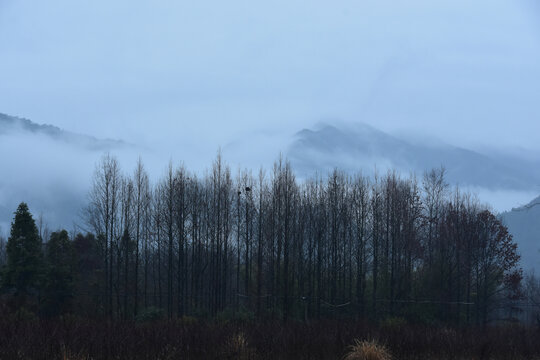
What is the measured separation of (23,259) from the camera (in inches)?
1358

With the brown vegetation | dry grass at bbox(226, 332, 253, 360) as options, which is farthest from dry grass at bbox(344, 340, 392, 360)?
dry grass at bbox(226, 332, 253, 360)

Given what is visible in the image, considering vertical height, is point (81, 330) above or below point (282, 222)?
below

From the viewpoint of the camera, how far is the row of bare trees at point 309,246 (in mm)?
39844

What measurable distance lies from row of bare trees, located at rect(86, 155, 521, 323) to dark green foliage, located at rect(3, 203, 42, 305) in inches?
203

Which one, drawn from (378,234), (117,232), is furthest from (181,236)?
(378,234)

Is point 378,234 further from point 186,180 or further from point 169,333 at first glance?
point 169,333

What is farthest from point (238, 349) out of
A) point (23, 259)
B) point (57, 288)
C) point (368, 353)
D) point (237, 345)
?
point (57, 288)

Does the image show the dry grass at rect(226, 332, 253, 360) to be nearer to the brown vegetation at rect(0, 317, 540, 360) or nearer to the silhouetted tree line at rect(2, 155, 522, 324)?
the brown vegetation at rect(0, 317, 540, 360)

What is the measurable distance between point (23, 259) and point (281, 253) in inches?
767

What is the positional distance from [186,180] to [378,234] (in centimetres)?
1669

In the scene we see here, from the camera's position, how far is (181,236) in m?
40.6

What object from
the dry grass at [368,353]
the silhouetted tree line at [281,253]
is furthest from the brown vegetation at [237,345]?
the silhouetted tree line at [281,253]

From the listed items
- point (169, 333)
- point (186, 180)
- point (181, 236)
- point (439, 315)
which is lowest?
point (439, 315)

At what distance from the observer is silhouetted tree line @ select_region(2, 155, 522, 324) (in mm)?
36312
